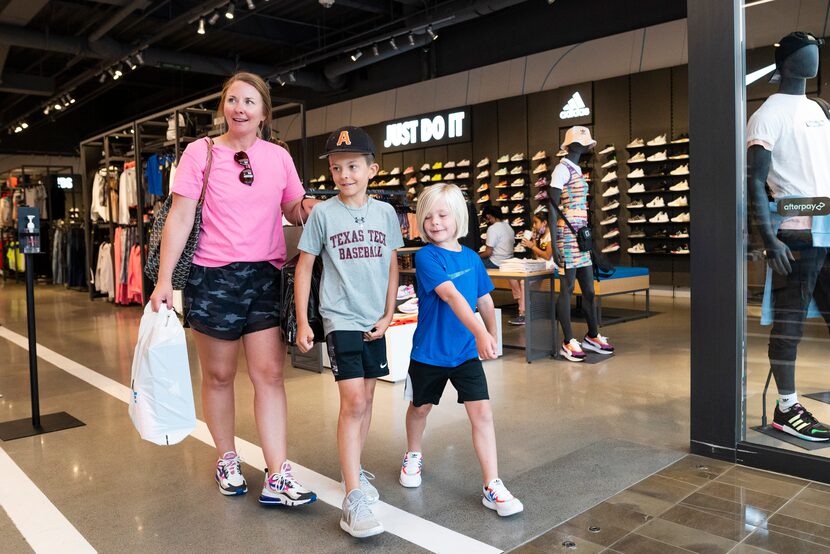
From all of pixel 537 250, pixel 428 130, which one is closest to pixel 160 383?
pixel 537 250

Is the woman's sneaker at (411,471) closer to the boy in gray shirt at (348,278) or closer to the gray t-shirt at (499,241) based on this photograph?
the boy in gray shirt at (348,278)

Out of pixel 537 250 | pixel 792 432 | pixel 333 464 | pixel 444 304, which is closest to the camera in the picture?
pixel 444 304

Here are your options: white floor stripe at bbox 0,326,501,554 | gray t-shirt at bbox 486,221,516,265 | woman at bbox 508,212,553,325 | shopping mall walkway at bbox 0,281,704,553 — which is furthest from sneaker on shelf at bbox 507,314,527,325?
white floor stripe at bbox 0,326,501,554

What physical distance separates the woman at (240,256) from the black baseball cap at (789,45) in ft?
6.59

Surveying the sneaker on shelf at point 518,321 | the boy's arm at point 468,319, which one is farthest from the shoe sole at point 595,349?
the boy's arm at point 468,319

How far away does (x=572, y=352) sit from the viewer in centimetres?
524

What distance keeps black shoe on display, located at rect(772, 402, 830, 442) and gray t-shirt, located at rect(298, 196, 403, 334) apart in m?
1.78

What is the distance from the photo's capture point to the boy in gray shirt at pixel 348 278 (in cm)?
235

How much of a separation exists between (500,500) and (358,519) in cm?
52

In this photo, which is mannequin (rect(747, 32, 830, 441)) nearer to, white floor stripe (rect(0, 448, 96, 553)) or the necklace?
the necklace

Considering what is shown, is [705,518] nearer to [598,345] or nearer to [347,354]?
[347,354]

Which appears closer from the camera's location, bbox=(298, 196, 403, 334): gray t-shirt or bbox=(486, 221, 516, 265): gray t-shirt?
bbox=(298, 196, 403, 334): gray t-shirt

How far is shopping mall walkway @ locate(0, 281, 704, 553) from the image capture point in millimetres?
2311

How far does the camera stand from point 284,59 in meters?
16.1
